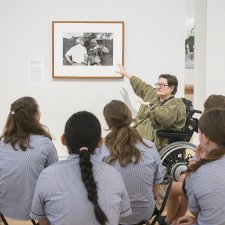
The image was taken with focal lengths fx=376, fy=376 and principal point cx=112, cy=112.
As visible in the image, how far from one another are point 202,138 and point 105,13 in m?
2.67

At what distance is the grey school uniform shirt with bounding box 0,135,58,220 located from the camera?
1.97m

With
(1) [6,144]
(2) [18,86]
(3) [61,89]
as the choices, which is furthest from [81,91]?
(1) [6,144]

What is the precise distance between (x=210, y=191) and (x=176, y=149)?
1729mm

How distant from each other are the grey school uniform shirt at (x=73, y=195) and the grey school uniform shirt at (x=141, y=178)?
0.42 metres

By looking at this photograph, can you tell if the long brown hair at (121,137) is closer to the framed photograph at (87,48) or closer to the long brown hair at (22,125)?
the long brown hair at (22,125)

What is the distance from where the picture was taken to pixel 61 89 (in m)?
4.02

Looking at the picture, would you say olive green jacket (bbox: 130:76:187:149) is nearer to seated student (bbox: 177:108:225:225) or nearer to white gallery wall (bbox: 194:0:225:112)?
white gallery wall (bbox: 194:0:225:112)

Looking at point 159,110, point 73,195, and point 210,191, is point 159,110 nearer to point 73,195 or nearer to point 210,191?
point 210,191

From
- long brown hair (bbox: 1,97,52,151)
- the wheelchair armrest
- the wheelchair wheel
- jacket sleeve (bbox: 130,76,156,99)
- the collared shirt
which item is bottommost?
the wheelchair wheel

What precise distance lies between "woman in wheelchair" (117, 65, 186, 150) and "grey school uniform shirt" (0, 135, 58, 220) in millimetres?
1451

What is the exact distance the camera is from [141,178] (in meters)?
1.93

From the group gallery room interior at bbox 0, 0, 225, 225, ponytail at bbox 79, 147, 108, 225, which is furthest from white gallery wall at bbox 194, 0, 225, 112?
ponytail at bbox 79, 147, 108, 225

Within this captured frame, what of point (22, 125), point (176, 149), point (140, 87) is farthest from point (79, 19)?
point (22, 125)

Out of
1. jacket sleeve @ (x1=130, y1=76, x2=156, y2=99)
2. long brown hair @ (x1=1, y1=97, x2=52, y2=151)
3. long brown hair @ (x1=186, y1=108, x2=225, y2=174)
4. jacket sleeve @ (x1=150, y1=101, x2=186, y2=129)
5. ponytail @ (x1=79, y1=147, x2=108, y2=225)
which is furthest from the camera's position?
jacket sleeve @ (x1=130, y1=76, x2=156, y2=99)
